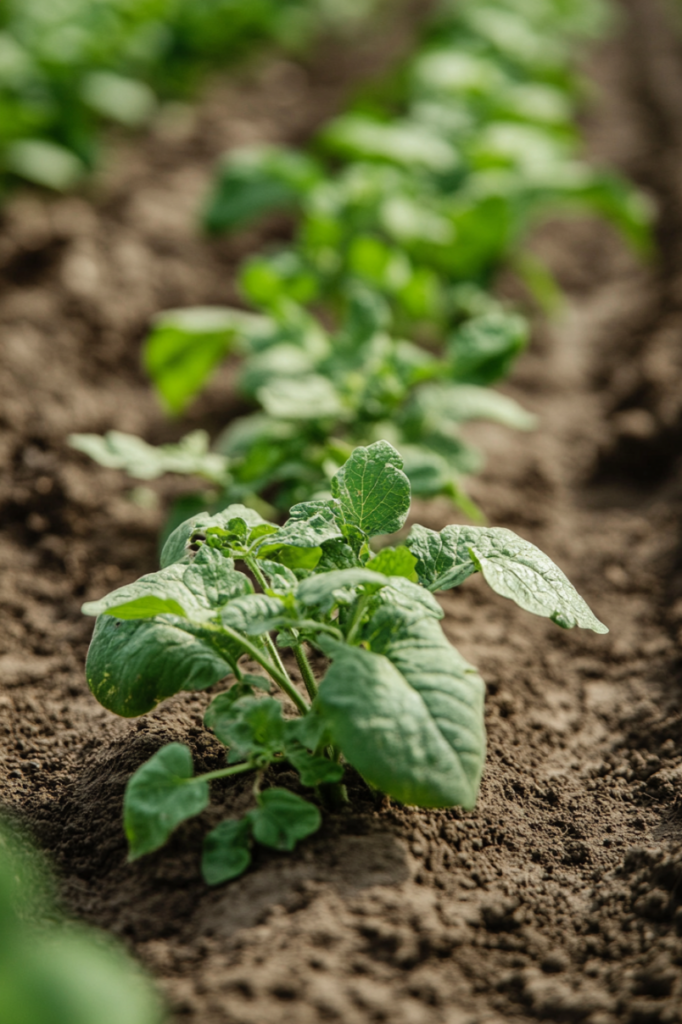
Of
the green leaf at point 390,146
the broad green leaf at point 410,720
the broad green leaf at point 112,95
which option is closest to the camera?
the broad green leaf at point 410,720

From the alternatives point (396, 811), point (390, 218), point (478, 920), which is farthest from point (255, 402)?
point (478, 920)

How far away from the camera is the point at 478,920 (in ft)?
4.42

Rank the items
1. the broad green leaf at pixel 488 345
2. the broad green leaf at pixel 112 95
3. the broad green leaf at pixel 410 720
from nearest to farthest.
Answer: the broad green leaf at pixel 410 720
the broad green leaf at pixel 488 345
the broad green leaf at pixel 112 95

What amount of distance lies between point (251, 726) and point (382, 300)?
1.85m

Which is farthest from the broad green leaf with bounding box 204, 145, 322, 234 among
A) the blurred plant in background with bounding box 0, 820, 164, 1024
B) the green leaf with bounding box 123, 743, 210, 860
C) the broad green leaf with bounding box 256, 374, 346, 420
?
the blurred plant in background with bounding box 0, 820, 164, 1024

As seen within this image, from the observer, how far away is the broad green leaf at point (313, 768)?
1341 millimetres

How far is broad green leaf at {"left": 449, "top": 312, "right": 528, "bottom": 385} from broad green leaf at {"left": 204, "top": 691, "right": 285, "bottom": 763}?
1.26m

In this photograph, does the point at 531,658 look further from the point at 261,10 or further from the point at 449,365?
the point at 261,10

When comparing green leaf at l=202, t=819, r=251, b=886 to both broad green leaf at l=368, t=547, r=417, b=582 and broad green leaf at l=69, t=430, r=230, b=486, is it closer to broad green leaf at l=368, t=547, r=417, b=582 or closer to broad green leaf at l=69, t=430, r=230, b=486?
broad green leaf at l=368, t=547, r=417, b=582

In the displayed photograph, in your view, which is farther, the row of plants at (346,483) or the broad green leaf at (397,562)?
the broad green leaf at (397,562)

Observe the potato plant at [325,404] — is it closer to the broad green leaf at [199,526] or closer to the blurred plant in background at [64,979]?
the broad green leaf at [199,526]

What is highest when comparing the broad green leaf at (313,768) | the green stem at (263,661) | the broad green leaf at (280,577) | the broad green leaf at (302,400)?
the broad green leaf at (280,577)

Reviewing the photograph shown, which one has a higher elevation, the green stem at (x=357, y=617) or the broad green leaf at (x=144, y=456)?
the green stem at (x=357, y=617)

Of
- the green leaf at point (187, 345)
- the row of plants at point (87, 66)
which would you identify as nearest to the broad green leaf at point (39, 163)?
the row of plants at point (87, 66)
